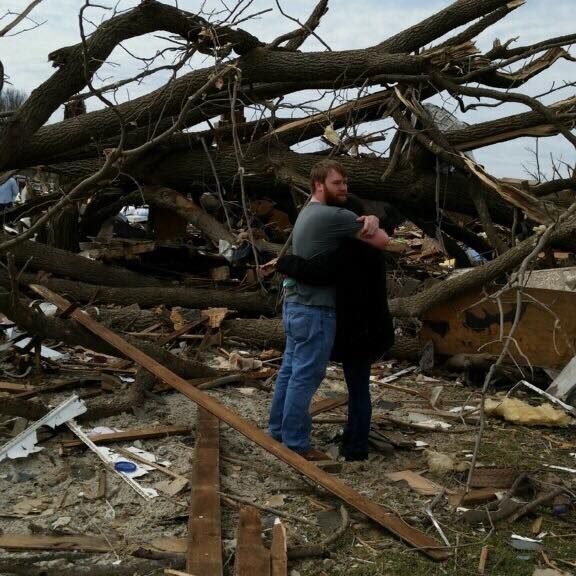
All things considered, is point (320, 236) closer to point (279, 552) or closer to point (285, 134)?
point (279, 552)

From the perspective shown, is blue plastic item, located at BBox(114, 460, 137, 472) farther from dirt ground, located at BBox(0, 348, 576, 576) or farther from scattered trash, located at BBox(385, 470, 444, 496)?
scattered trash, located at BBox(385, 470, 444, 496)

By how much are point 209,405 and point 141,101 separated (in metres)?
4.43

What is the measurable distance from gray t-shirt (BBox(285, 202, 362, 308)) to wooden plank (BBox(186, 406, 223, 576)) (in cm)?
103

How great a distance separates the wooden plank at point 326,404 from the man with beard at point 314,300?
1087 millimetres

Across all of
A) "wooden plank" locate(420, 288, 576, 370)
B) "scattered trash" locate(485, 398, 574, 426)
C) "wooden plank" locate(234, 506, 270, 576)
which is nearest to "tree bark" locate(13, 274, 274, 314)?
"wooden plank" locate(420, 288, 576, 370)

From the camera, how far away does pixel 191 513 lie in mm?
3758

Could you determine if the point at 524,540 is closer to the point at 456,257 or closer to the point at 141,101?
the point at 141,101

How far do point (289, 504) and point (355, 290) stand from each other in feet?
4.26

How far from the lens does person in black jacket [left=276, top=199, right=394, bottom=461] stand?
454 cm

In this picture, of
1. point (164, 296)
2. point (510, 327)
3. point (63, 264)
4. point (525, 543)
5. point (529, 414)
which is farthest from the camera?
point (63, 264)

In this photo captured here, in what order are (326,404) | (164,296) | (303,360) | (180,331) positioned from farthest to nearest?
(164,296) → (180,331) → (326,404) → (303,360)

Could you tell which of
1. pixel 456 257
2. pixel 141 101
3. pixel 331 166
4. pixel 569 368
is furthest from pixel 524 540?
pixel 456 257

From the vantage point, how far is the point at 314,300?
456cm

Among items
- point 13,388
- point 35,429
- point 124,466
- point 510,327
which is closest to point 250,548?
point 124,466
